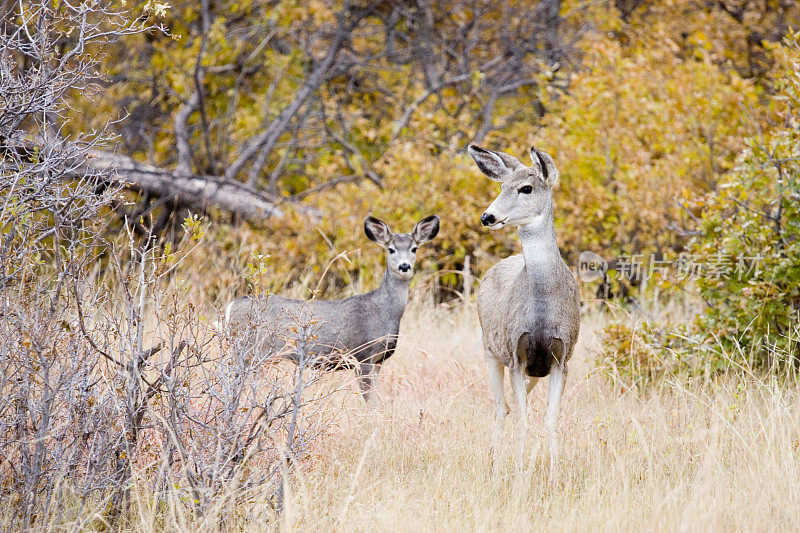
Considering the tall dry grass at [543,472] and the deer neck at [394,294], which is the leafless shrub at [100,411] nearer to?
the tall dry grass at [543,472]

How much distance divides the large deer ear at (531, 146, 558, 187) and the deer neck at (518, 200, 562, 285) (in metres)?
0.17

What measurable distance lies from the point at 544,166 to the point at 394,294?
243 cm

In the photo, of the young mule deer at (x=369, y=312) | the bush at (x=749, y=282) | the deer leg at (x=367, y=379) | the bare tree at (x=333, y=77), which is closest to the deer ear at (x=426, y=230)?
the young mule deer at (x=369, y=312)

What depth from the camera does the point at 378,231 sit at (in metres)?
8.20

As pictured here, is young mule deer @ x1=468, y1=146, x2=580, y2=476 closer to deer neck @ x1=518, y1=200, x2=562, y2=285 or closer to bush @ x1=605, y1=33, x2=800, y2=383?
deer neck @ x1=518, y1=200, x2=562, y2=285

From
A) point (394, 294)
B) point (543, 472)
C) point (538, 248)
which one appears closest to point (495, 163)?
point (538, 248)

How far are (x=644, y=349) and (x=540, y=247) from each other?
2077 mm

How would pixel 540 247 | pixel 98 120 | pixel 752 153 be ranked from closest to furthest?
pixel 540 247 → pixel 752 153 → pixel 98 120

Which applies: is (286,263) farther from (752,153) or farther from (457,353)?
(752,153)

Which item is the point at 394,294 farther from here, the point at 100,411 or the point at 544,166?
the point at 100,411

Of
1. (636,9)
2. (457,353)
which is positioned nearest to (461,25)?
(636,9)

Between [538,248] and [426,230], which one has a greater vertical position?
[538,248]

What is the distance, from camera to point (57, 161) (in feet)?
16.3

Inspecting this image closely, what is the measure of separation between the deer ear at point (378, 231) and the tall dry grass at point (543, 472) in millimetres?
1527
